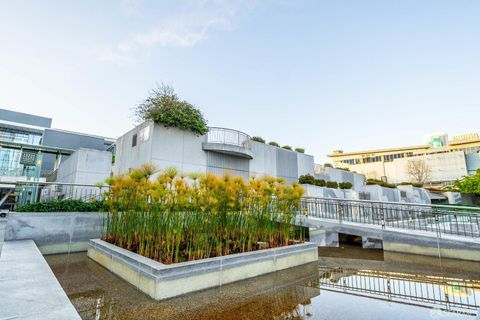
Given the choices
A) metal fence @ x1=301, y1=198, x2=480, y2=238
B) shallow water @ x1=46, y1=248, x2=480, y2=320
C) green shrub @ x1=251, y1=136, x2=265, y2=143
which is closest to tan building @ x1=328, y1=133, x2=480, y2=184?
green shrub @ x1=251, y1=136, x2=265, y2=143

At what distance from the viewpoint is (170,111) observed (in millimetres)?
10922

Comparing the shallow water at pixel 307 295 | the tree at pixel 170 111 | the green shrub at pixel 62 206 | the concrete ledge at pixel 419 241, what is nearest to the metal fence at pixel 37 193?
the green shrub at pixel 62 206

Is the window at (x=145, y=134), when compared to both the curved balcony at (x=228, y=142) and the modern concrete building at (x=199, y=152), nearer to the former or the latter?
the modern concrete building at (x=199, y=152)

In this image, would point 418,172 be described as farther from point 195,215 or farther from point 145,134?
point 195,215

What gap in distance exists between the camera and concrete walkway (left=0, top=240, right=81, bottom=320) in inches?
78.3

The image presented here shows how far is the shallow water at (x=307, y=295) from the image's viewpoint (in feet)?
8.91

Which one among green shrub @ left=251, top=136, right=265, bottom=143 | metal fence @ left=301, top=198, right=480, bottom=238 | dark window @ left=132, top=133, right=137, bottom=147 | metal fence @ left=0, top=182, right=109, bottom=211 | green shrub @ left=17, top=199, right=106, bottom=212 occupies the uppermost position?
green shrub @ left=251, top=136, right=265, bottom=143

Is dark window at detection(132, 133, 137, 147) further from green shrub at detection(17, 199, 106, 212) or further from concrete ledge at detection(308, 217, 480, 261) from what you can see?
concrete ledge at detection(308, 217, 480, 261)

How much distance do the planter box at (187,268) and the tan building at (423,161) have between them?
39.6 metres

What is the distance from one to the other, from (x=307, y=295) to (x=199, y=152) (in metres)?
9.44

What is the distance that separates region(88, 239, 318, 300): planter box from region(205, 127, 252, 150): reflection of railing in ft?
27.2

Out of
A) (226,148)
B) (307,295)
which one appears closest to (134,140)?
(226,148)

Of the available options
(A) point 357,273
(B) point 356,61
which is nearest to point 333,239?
(A) point 357,273

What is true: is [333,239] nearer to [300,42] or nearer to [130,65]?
[300,42]
